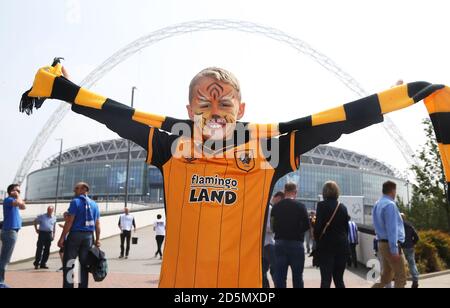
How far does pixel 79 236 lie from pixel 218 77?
19.3ft

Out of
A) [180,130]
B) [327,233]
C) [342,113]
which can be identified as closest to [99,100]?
[180,130]

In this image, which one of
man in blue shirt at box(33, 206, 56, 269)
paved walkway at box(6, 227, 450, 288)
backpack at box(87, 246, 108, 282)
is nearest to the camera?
backpack at box(87, 246, 108, 282)

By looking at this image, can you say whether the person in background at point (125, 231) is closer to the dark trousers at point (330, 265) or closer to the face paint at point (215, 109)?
the dark trousers at point (330, 265)

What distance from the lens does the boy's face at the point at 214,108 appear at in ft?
7.81

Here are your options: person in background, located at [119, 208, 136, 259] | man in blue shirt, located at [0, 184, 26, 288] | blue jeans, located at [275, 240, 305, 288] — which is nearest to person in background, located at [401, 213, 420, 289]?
blue jeans, located at [275, 240, 305, 288]

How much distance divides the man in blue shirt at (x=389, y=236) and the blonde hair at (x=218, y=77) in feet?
17.3

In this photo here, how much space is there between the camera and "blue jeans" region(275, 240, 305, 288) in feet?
22.4

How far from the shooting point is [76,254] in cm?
741

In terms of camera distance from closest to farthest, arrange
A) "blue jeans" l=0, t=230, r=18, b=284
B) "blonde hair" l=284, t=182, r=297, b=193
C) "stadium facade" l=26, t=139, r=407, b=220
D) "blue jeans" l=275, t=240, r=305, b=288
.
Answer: "blue jeans" l=275, t=240, r=305, b=288, "blonde hair" l=284, t=182, r=297, b=193, "blue jeans" l=0, t=230, r=18, b=284, "stadium facade" l=26, t=139, r=407, b=220

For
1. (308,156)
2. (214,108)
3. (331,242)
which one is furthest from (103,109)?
(308,156)

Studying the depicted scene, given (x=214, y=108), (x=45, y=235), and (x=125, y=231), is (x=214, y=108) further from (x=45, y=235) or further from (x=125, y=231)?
(x=125, y=231)

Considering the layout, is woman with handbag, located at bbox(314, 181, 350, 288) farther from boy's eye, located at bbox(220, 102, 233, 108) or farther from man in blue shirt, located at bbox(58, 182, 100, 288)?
boy's eye, located at bbox(220, 102, 233, 108)

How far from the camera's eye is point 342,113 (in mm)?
2416

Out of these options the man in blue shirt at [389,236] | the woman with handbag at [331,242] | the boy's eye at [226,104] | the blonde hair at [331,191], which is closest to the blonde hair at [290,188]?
the blonde hair at [331,191]
